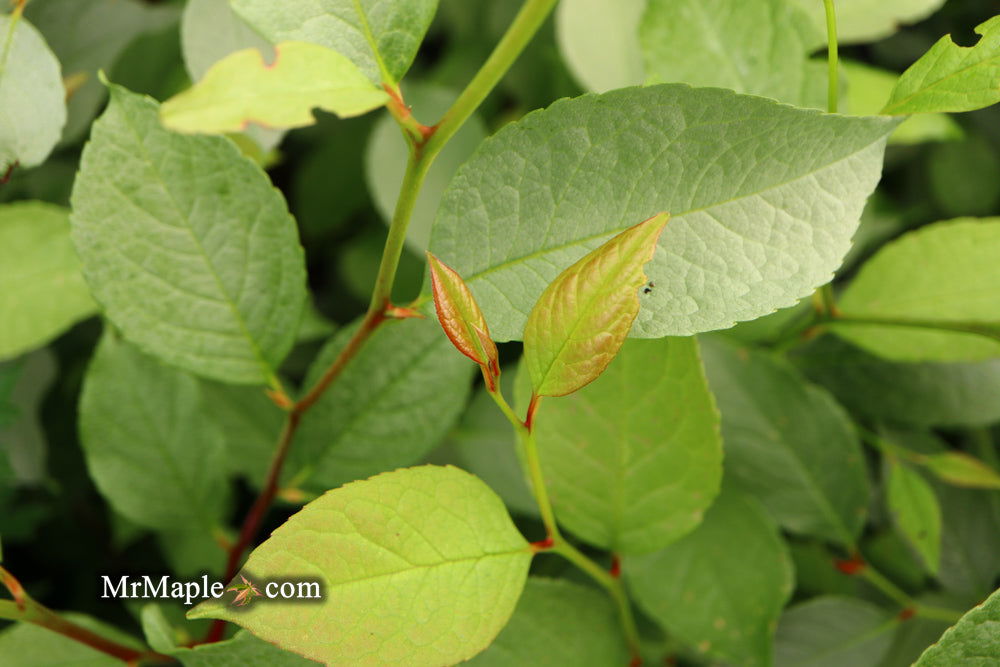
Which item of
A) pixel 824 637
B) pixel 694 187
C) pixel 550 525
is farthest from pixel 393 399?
pixel 824 637

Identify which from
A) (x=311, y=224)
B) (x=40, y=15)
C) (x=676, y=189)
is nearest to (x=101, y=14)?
(x=40, y=15)

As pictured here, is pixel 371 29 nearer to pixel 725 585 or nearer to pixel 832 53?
pixel 832 53

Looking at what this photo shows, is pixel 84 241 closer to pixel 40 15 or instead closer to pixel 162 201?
pixel 162 201

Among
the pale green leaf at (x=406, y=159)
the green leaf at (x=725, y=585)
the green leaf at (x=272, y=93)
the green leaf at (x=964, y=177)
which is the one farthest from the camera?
the green leaf at (x=964, y=177)

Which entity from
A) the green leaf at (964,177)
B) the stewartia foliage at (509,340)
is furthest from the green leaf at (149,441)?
the green leaf at (964,177)

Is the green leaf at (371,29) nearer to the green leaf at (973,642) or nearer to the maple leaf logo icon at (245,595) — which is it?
the maple leaf logo icon at (245,595)

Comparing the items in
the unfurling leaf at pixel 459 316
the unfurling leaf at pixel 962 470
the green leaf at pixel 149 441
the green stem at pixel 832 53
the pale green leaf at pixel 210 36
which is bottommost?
the green leaf at pixel 149 441

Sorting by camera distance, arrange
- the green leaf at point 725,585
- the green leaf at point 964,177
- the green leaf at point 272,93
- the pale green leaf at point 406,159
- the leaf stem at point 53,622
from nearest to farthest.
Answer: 1. the green leaf at point 272,93
2. the leaf stem at point 53,622
3. the green leaf at point 725,585
4. the pale green leaf at point 406,159
5. the green leaf at point 964,177

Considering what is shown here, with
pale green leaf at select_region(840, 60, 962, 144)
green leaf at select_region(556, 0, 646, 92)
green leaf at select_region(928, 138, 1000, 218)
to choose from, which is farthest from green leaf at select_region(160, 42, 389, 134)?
green leaf at select_region(928, 138, 1000, 218)
